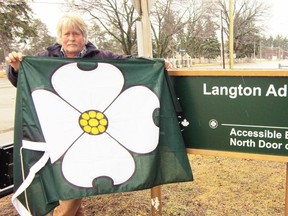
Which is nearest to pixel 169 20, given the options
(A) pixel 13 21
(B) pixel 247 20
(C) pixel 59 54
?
(B) pixel 247 20

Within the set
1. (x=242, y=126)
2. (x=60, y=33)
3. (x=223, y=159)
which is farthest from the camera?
(x=223, y=159)

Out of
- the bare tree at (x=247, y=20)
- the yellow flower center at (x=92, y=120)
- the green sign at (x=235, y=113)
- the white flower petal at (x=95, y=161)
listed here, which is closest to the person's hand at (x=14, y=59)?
the yellow flower center at (x=92, y=120)

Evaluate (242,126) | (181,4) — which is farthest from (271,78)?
(181,4)

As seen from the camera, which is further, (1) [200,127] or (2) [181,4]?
(2) [181,4]

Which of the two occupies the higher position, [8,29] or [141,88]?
[8,29]

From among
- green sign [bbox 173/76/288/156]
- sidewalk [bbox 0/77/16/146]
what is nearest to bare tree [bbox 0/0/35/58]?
sidewalk [bbox 0/77/16/146]

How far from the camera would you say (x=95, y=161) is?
206 centimetres

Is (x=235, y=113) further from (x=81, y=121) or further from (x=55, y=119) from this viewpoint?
(x=55, y=119)

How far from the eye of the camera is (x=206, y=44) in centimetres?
1841

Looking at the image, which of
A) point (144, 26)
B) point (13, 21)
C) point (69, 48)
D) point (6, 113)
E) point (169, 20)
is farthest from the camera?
point (169, 20)

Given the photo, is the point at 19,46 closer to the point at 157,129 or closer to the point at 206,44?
the point at 206,44

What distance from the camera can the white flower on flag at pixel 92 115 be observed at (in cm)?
201

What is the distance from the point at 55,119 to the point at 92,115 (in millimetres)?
237

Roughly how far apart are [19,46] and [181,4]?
29.6 feet
